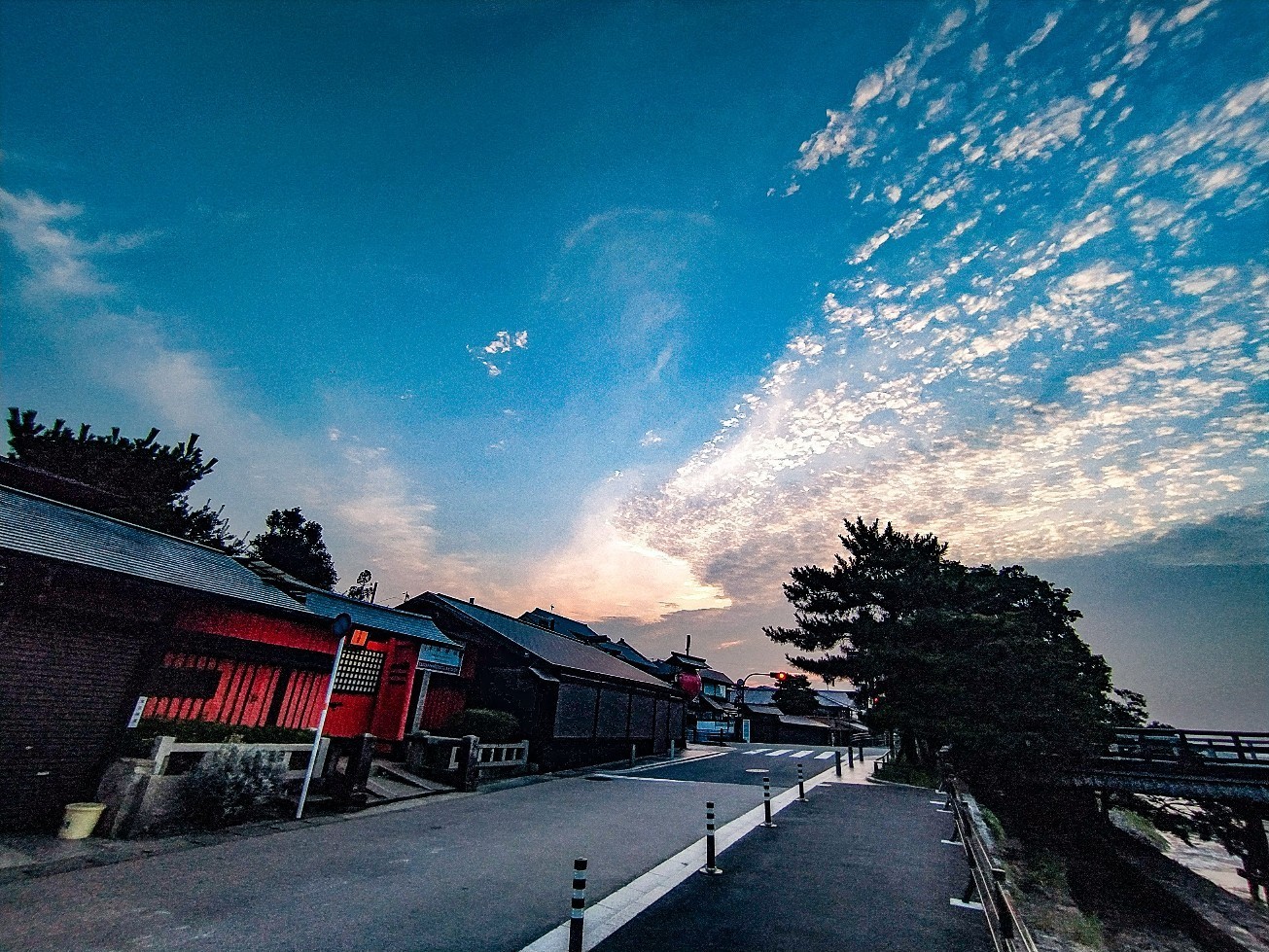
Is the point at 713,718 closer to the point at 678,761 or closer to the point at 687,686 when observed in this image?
the point at 687,686

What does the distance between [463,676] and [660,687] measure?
13443 millimetres

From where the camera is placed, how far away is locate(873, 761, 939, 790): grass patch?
2212 centimetres

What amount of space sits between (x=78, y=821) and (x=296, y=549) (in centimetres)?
3824

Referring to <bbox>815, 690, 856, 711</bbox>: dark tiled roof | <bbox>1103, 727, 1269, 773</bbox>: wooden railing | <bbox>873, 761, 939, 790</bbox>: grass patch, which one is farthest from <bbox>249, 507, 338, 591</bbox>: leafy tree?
<bbox>815, 690, 856, 711</bbox>: dark tiled roof

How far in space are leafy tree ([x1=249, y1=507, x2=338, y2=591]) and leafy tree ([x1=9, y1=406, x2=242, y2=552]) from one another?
924cm

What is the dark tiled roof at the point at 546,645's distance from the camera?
72.5ft

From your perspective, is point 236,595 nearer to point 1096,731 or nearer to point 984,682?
point 984,682

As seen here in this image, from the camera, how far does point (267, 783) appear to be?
424 inches

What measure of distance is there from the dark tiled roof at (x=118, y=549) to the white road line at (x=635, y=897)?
30.5 feet

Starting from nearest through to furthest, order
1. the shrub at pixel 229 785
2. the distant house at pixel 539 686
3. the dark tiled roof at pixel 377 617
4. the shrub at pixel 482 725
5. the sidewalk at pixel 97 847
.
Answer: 1. the sidewalk at pixel 97 847
2. the shrub at pixel 229 785
3. the dark tiled roof at pixel 377 617
4. the shrub at pixel 482 725
5. the distant house at pixel 539 686

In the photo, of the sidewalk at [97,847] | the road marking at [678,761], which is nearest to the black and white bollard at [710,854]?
the sidewalk at [97,847]

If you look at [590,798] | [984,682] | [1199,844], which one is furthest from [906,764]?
[1199,844]

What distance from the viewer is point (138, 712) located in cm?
1024

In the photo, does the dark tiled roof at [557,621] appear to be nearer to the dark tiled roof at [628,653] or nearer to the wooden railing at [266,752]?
the dark tiled roof at [628,653]
